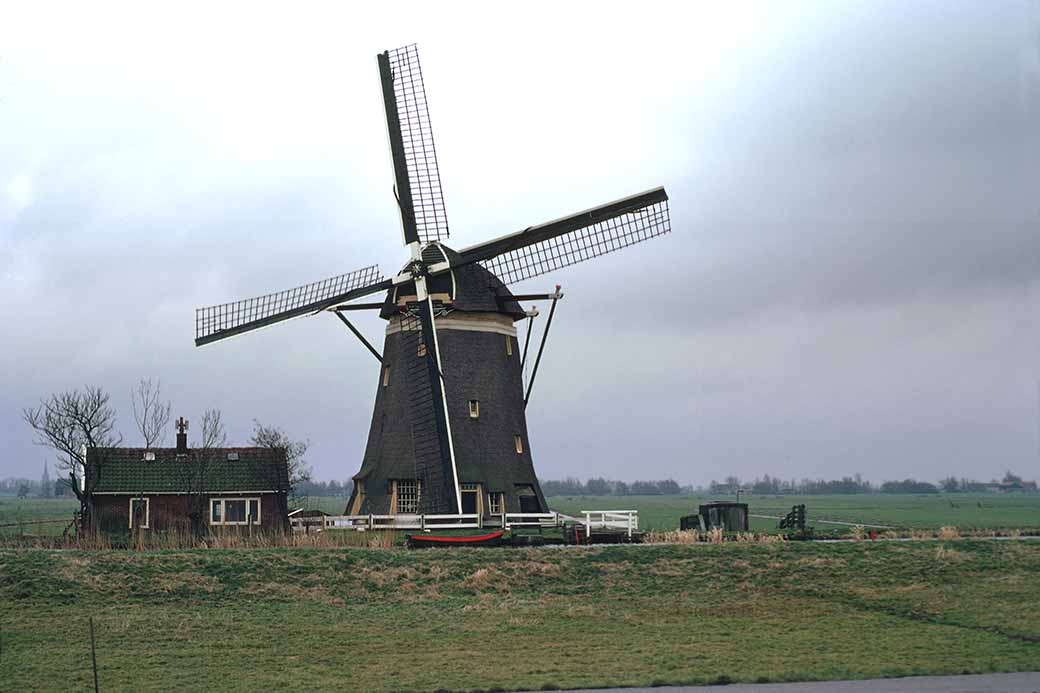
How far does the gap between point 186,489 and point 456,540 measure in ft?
30.9

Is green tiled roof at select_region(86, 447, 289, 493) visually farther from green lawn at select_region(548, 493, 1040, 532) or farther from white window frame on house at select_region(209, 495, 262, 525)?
green lawn at select_region(548, 493, 1040, 532)

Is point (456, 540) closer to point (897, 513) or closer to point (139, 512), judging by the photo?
point (139, 512)

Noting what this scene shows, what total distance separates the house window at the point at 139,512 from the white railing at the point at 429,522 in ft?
15.0

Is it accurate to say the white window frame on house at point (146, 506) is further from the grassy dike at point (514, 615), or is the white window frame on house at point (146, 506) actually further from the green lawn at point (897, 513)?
the green lawn at point (897, 513)

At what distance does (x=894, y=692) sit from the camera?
14.1 meters

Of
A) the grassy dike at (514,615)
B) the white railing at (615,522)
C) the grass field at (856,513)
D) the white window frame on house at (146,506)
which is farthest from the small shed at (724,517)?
the white window frame on house at (146,506)

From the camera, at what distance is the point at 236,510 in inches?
1281

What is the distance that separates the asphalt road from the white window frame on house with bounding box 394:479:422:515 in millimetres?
17164

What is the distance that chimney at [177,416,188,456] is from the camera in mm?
33656

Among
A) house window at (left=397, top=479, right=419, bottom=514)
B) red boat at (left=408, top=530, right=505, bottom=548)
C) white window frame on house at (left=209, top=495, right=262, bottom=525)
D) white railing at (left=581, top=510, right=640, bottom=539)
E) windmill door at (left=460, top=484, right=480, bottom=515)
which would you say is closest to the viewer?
red boat at (left=408, top=530, right=505, bottom=548)

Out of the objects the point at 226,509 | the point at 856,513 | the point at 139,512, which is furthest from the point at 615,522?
the point at 856,513

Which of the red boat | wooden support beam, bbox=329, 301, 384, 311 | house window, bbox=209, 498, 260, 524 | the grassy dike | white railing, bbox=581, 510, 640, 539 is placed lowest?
the grassy dike

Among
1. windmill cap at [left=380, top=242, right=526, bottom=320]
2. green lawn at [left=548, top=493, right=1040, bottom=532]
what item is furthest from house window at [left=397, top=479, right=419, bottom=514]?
green lawn at [left=548, top=493, right=1040, bottom=532]

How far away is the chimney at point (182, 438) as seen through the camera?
3366 centimetres
